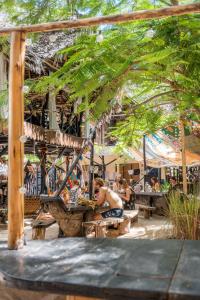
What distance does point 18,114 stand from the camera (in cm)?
312

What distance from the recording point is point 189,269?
229cm


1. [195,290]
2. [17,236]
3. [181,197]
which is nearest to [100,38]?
[17,236]

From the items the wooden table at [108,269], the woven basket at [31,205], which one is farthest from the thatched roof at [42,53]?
the wooden table at [108,269]

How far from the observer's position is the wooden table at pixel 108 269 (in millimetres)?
1946

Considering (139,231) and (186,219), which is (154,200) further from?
(186,219)

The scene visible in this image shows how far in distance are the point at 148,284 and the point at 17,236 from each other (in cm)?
148

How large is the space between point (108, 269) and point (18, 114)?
1.63 m

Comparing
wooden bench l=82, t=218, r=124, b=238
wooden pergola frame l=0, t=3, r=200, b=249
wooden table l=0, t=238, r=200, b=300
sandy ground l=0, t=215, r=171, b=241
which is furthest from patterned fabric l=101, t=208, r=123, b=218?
wooden pergola frame l=0, t=3, r=200, b=249

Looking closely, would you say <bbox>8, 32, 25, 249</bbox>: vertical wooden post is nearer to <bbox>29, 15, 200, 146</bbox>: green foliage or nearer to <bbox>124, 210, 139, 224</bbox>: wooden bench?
<bbox>29, 15, 200, 146</bbox>: green foliage

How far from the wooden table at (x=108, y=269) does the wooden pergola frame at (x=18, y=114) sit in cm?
25

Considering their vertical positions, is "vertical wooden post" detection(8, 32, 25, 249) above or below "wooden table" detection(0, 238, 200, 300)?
above

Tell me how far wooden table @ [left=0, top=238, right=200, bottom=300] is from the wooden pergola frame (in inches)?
10.0

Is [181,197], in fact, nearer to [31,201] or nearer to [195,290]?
[195,290]

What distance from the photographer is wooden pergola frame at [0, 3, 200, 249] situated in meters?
3.04
